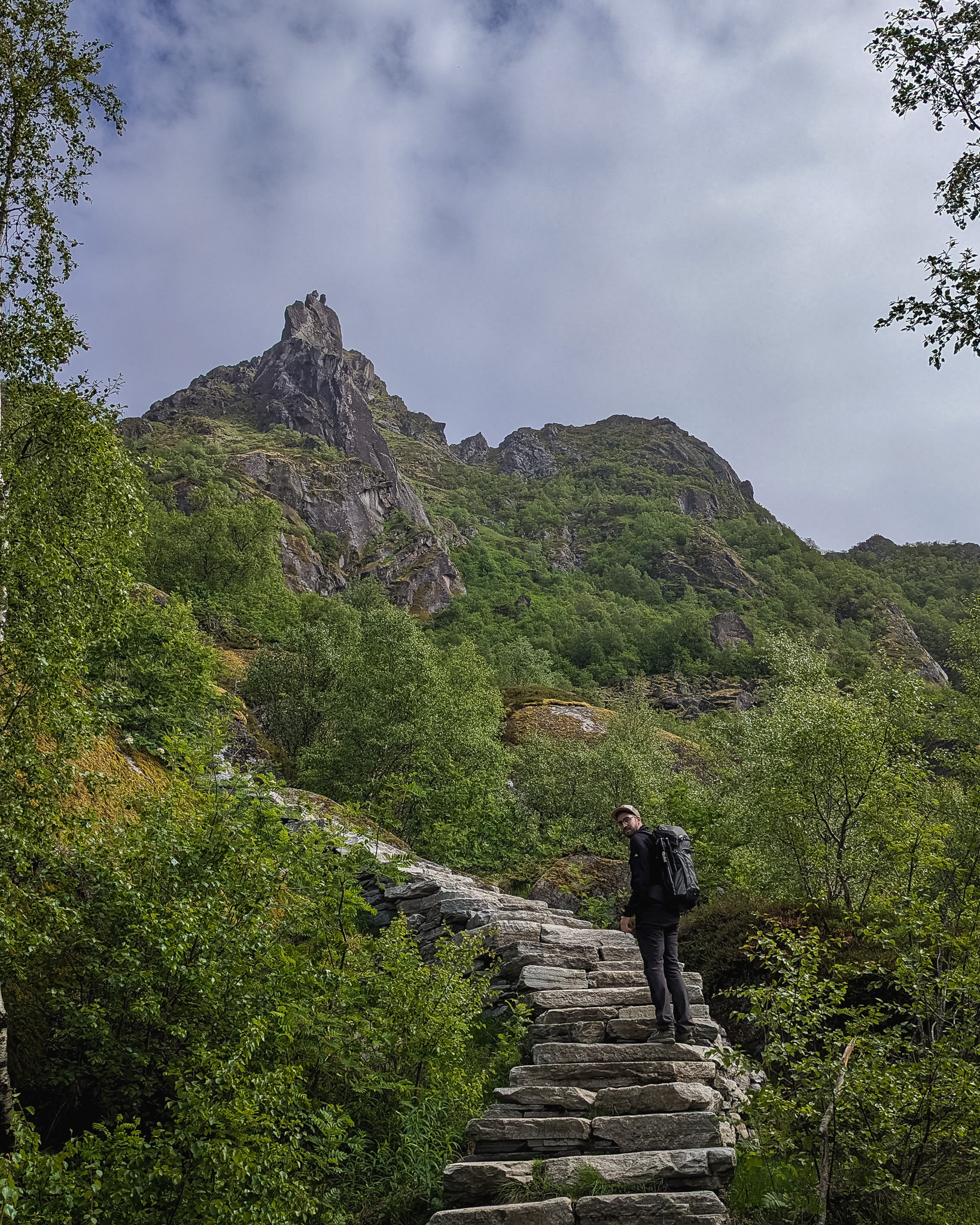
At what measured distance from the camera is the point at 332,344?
163 meters

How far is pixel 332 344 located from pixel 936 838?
563ft

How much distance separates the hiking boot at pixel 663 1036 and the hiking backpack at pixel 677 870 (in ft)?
3.97

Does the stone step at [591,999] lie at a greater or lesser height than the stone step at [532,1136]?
greater

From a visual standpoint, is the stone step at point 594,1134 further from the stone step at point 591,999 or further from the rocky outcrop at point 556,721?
the rocky outcrop at point 556,721

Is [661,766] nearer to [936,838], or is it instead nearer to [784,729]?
[784,729]

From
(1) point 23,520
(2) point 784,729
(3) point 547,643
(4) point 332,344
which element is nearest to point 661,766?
(2) point 784,729

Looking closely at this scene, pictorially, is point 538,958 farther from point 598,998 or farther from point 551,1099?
point 551,1099

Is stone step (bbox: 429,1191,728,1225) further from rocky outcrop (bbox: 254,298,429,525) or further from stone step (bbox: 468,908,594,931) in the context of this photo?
rocky outcrop (bbox: 254,298,429,525)

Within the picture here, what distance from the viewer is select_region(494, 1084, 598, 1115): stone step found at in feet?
21.5

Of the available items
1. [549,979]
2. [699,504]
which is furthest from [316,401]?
[549,979]

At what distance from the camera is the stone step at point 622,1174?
554 centimetres

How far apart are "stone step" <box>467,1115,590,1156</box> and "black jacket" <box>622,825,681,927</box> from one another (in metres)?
2.03

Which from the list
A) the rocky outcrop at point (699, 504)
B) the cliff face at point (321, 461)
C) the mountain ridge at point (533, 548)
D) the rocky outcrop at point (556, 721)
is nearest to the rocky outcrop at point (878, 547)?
the mountain ridge at point (533, 548)

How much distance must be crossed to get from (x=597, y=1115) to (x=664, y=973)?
1732 millimetres
